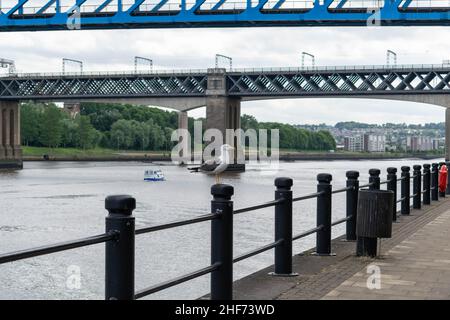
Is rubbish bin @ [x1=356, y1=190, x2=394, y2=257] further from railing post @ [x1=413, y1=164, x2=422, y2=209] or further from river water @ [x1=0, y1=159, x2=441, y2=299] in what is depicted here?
railing post @ [x1=413, y1=164, x2=422, y2=209]

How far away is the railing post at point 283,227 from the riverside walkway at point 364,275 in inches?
6.5

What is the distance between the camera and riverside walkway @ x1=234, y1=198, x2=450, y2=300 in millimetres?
7469

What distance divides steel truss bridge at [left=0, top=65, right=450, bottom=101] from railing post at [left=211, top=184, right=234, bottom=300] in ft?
270

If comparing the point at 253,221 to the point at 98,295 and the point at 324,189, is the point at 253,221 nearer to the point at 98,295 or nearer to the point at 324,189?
the point at 98,295

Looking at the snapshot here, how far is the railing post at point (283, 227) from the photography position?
830 centimetres

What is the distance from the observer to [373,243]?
9883 millimetres

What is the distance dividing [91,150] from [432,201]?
137 meters

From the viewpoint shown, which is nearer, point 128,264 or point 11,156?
point 128,264

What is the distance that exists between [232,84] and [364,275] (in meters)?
88.5

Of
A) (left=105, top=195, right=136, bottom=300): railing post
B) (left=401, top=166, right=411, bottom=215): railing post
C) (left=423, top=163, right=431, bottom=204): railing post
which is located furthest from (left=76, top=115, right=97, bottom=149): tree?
(left=105, top=195, right=136, bottom=300): railing post

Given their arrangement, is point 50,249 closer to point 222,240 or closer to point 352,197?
point 222,240

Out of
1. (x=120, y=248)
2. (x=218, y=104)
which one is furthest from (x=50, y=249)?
(x=218, y=104)
